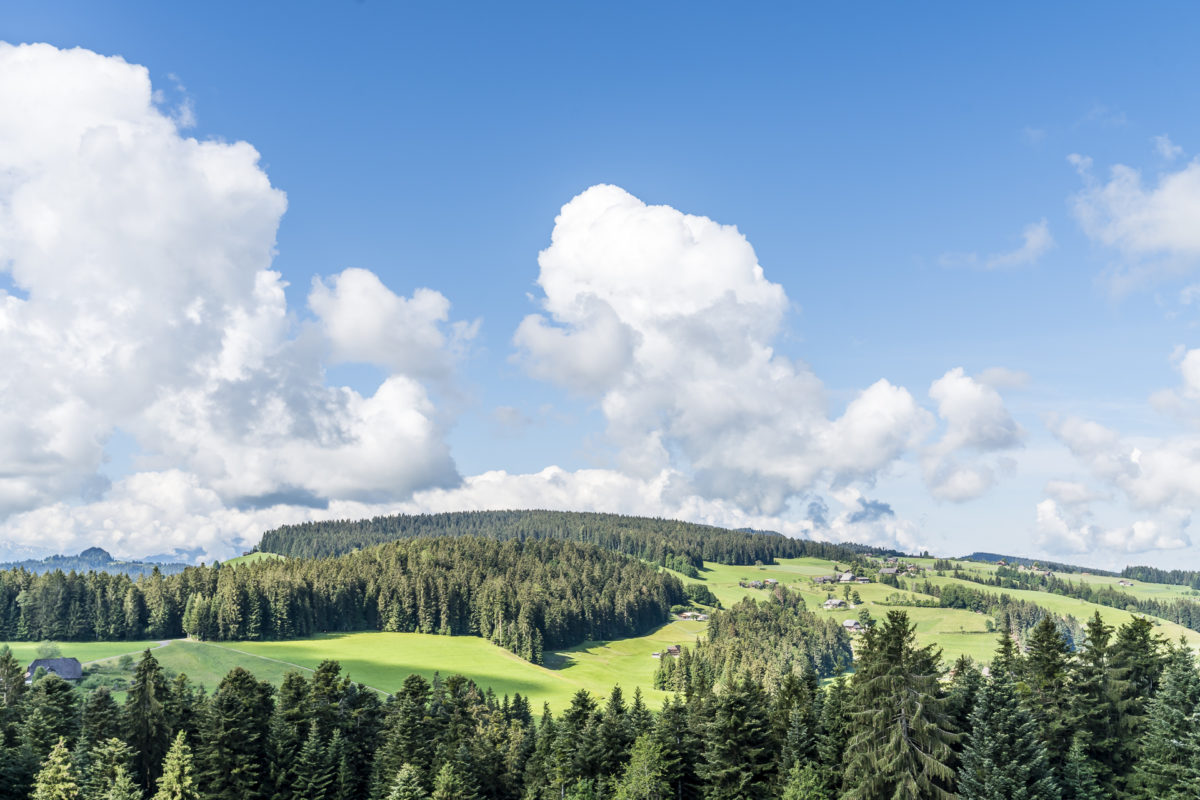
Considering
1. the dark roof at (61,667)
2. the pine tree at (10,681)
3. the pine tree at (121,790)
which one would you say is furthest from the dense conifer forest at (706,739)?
the dark roof at (61,667)

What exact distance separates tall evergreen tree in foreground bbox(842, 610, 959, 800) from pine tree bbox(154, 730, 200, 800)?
53.8 m

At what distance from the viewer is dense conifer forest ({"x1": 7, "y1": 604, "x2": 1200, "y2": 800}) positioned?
51.1 metres

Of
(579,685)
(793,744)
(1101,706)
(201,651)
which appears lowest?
(579,685)

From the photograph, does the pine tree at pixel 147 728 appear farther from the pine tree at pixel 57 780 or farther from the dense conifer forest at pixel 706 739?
the pine tree at pixel 57 780

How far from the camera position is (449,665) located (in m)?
170

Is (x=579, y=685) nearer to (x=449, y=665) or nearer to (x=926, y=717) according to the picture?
(x=449, y=665)

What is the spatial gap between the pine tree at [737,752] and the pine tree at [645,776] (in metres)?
3.95

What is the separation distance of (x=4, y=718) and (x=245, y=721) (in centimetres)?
2798

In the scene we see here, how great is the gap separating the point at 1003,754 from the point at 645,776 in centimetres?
2730

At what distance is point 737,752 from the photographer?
6606 centimetres

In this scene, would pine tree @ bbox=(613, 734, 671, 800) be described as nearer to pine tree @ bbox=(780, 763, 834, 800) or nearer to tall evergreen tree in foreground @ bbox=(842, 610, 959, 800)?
pine tree @ bbox=(780, 763, 834, 800)

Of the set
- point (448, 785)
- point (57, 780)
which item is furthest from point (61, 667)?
point (448, 785)

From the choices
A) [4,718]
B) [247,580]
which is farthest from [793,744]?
[247,580]

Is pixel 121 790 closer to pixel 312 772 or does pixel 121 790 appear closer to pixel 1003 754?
pixel 312 772
